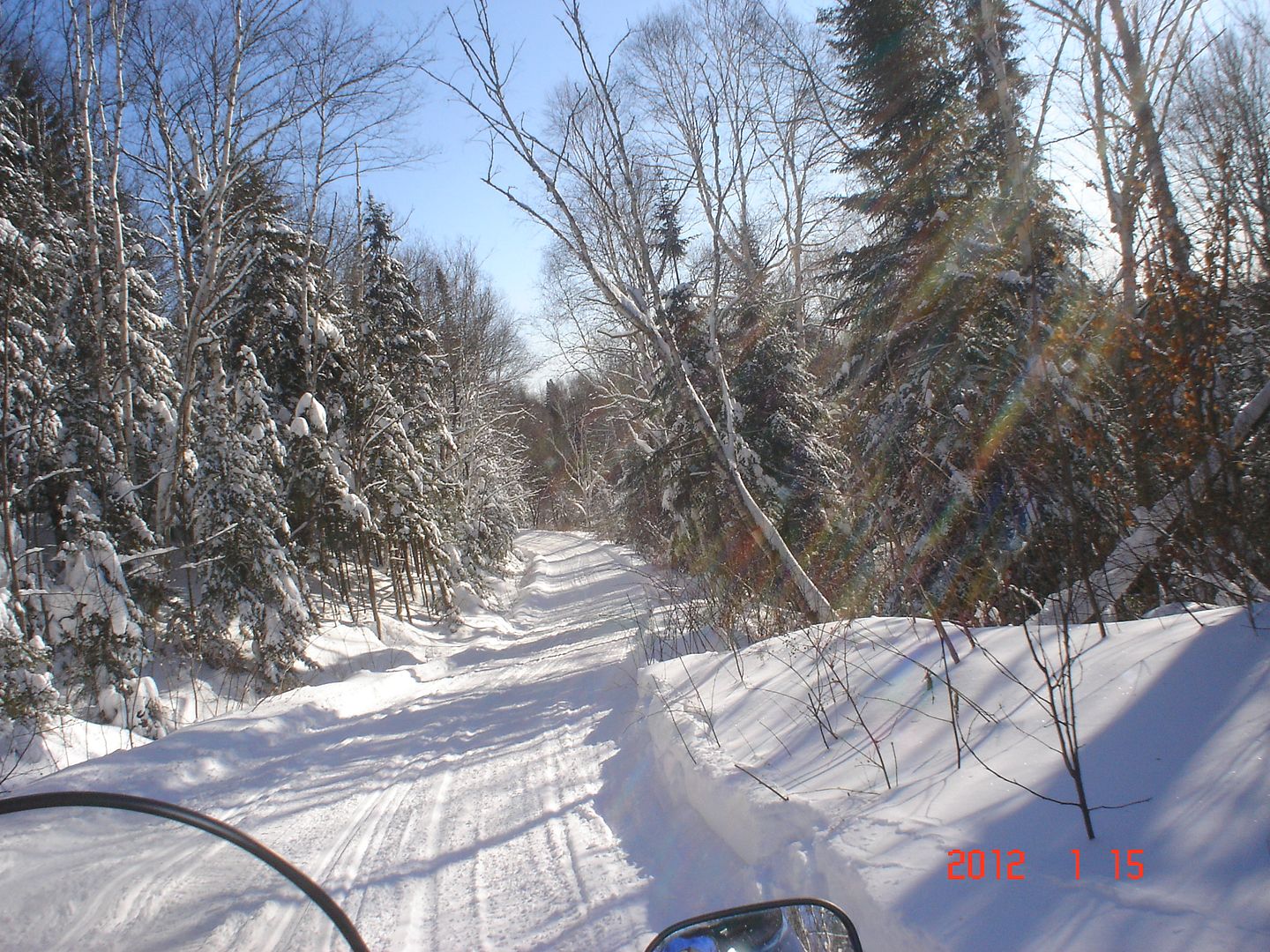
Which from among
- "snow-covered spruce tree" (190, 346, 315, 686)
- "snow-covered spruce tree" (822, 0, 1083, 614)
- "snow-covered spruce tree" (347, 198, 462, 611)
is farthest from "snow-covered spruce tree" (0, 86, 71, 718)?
"snow-covered spruce tree" (822, 0, 1083, 614)

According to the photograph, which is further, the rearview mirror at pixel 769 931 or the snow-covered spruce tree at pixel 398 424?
the snow-covered spruce tree at pixel 398 424

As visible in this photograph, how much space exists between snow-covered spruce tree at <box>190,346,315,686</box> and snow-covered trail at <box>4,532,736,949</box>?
1.77m

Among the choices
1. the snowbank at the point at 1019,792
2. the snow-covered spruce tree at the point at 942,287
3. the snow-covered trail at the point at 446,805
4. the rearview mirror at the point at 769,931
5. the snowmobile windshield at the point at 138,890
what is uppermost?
the snow-covered spruce tree at the point at 942,287

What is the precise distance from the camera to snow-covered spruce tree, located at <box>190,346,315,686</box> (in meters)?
9.52

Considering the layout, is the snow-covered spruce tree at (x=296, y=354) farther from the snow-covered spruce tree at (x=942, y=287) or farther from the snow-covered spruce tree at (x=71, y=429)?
the snow-covered spruce tree at (x=942, y=287)

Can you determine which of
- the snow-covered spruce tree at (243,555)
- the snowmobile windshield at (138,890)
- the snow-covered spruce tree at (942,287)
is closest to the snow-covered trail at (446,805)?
the snowmobile windshield at (138,890)

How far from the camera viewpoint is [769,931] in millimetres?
1553

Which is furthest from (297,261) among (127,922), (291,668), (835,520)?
(127,922)

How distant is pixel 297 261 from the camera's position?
40.9ft

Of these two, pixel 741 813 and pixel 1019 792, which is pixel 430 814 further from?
pixel 1019 792

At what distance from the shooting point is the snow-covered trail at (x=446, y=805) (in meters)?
2.89

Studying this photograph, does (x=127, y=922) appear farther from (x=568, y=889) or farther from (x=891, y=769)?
(x=891, y=769)

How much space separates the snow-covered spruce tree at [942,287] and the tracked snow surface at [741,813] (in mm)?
3051

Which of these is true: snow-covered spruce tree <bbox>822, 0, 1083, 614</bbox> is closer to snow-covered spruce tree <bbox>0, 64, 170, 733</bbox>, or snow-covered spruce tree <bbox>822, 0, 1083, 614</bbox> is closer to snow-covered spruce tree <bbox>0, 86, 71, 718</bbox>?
snow-covered spruce tree <bbox>0, 86, 71, 718</bbox>
